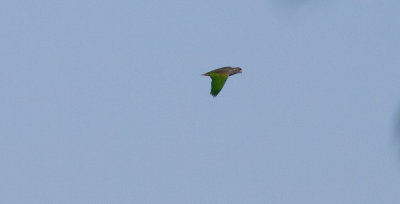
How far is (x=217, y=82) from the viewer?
70250 millimetres

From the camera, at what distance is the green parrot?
69.9m

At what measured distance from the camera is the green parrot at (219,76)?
6994cm

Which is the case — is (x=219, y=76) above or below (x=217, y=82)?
above

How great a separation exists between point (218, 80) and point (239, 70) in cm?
166

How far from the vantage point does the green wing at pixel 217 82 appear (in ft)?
229

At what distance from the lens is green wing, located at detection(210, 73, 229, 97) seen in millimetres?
69875

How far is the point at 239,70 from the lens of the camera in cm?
7088

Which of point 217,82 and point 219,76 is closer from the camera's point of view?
point 217,82

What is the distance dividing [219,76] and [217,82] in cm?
46

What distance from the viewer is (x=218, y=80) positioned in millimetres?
70312

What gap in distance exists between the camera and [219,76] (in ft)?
231
